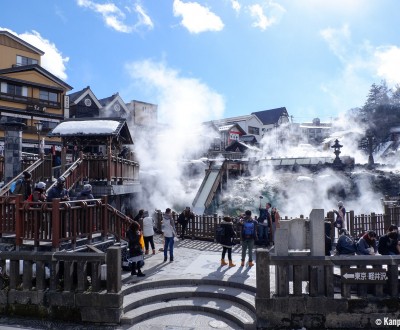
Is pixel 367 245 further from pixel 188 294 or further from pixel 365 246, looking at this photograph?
pixel 188 294

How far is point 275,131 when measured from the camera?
62.7 meters

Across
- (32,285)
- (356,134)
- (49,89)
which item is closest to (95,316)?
(32,285)

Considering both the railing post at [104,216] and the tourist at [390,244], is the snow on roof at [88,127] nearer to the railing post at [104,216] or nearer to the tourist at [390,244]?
the railing post at [104,216]

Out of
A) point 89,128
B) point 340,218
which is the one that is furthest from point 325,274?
point 89,128

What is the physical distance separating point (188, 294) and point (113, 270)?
2334 millimetres

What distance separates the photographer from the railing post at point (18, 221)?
25.2 ft

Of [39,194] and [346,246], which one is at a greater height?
[39,194]

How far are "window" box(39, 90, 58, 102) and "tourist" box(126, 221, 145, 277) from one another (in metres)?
30.4

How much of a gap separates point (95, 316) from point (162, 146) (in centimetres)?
2933

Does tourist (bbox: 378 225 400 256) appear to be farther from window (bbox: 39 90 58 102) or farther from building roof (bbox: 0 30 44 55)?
building roof (bbox: 0 30 44 55)

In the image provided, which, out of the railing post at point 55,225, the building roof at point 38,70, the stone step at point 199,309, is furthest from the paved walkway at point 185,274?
the building roof at point 38,70

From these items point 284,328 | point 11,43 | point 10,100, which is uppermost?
point 11,43

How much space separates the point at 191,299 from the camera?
805 cm

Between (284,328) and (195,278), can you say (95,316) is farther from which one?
(284,328)
